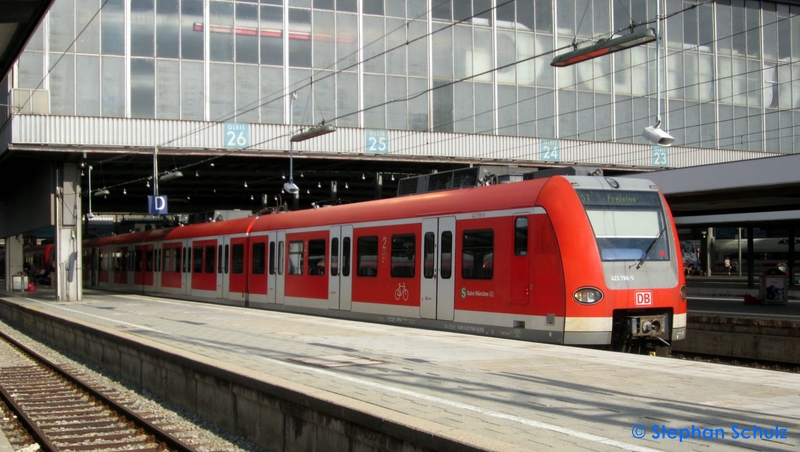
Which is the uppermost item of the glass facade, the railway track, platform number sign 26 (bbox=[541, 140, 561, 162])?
the glass facade

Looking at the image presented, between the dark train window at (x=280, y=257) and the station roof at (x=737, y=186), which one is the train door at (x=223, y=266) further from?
the station roof at (x=737, y=186)

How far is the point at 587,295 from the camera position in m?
12.2

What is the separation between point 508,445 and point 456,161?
25858 mm

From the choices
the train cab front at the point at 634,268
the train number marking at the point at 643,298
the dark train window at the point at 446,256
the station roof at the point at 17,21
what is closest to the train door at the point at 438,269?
the dark train window at the point at 446,256

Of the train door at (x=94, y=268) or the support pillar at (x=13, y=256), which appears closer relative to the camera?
the support pillar at (x=13, y=256)

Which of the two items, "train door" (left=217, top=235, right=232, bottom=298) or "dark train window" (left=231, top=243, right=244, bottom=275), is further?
"train door" (left=217, top=235, right=232, bottom=298)

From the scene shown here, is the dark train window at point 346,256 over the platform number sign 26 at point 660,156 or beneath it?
beneath

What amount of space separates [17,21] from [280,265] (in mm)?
11913

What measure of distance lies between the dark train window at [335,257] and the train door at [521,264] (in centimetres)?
672

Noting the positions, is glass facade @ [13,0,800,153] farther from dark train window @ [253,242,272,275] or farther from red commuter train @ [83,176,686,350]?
red commuter train @ [83,176,686,350]

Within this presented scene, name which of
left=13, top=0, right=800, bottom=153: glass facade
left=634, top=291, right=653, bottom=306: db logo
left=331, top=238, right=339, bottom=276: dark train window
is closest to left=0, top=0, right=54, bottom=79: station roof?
left=331, top=238, right=339, bottom=276: dark train window

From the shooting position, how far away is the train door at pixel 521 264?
13.0 m

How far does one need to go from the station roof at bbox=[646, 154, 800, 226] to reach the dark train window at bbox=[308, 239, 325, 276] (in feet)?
30.6

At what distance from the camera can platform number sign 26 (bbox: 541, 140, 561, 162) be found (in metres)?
34.3
